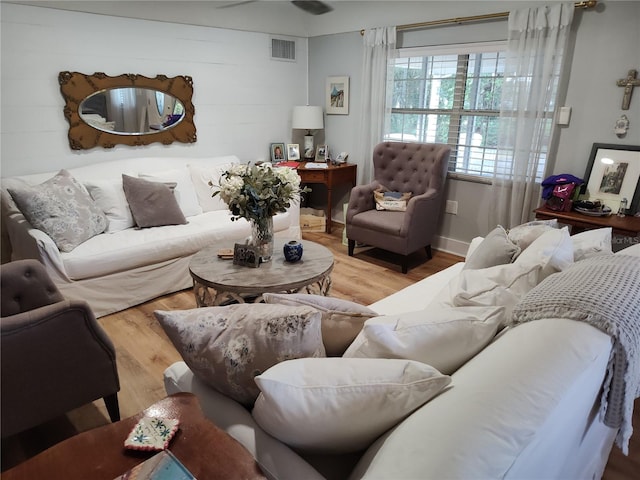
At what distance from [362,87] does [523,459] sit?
4127 millimetres

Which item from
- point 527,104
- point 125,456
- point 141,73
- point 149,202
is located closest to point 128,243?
point 149,202

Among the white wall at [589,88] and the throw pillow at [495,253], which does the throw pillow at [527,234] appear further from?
the white wall at [589,88]

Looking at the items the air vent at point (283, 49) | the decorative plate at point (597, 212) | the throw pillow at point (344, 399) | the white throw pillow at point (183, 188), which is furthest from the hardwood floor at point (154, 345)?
the air vent at point (283, 49)

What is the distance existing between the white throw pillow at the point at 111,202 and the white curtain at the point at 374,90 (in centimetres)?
245

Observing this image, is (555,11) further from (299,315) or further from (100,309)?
(100,309)

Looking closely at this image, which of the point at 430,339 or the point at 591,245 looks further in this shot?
the point at 591,245

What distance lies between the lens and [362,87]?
443 cm

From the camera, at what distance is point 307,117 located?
477 centimetres

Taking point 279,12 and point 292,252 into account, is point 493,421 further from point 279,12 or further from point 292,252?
point 279,12

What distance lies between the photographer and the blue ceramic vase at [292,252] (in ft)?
8.30

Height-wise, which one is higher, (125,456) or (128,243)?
(125,456)

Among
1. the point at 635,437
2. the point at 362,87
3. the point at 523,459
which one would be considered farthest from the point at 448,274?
the point at 362,87

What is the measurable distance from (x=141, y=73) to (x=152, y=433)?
3500 millimetres

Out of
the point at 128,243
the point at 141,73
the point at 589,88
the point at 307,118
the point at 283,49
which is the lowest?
the point at 128,243
